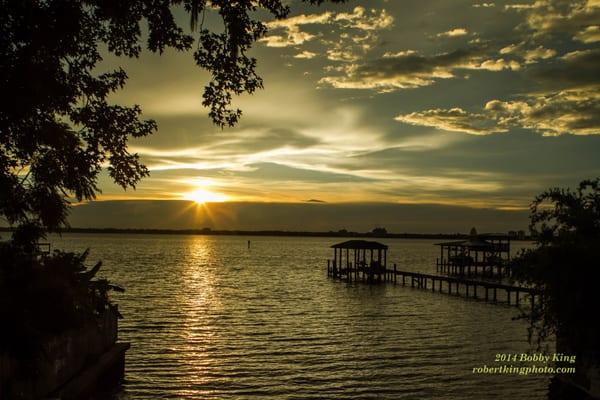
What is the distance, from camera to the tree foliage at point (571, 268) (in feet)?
27.9

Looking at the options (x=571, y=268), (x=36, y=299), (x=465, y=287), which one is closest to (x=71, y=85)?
(x=36, y=299)

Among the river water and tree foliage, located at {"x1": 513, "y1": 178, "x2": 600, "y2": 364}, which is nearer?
tree foliage, located at {"x1": 513, "y1": 178, "x2": 600, "y2": 364}

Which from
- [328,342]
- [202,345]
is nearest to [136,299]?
[202,345]

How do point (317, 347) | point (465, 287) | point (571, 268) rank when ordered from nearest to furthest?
point (571, 268) < point (317, 347) < point (465, 287)

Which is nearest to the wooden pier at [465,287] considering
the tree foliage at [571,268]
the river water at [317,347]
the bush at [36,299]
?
the river water at [317,347]

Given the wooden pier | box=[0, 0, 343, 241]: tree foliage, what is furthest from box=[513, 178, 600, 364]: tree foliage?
the wooden pier

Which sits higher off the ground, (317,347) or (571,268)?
(571,268)

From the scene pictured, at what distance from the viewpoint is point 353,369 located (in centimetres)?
1905

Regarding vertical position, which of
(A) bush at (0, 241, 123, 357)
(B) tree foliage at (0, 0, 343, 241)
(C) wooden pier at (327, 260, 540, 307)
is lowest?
(C) wooden pier at (327, 260, 540, 307)

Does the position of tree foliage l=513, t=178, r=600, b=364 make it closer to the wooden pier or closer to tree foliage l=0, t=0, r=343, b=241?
tree foliage l=0, t=0, r=343, b=241

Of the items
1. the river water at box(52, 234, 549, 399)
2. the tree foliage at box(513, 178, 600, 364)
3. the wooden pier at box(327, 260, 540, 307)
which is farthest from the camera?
the wooden pier at box(327, 260, 540, 307)

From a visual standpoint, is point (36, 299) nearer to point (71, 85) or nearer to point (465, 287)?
point (71, 85)

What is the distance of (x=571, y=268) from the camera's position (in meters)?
8.60

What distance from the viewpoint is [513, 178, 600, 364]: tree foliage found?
27.9 feet
